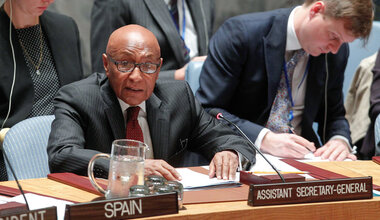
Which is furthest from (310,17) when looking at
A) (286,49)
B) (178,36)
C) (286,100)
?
(178,36)

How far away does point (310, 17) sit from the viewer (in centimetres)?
300

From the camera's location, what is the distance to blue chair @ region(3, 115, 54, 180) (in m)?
2.34

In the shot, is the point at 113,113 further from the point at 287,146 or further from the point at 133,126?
the point at 287,146

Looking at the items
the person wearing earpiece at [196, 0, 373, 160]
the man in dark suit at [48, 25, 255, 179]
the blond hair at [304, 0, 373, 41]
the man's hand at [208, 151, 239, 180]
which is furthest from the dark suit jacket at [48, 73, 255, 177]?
the blond hair at [304, 0, 373, 41]

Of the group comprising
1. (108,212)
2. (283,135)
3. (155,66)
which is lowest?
(283,135)

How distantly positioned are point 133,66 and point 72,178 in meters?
0.55

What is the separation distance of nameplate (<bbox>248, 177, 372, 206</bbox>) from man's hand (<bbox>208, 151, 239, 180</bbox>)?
0.40m

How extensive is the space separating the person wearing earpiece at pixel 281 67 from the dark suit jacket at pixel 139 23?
0.44m

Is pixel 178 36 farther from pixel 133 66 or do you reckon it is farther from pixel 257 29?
pixel 133 66

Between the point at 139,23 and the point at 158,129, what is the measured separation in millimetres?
1236

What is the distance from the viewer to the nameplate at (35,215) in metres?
1.39

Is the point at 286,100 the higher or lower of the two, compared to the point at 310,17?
lower

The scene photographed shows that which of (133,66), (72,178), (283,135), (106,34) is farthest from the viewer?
(106,34)

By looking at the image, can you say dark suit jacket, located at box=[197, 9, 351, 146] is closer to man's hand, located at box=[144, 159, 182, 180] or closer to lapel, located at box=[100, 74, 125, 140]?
lapel, located at box=[100, 74, 125, 140]
